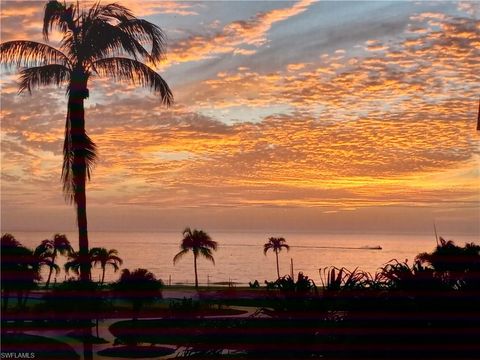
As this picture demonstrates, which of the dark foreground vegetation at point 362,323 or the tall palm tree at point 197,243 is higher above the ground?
the tall palm tree at point 197,243

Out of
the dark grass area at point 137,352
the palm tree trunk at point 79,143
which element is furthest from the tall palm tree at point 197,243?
the palm tree trunk at point 79,143

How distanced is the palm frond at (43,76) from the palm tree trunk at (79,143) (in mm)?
362

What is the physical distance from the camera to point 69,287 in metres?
27.9

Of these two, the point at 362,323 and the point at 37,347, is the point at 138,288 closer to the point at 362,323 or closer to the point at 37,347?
the point at 37,347

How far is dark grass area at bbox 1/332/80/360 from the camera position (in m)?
21.2

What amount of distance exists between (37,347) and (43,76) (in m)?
12.4

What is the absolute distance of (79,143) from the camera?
15.3 meters

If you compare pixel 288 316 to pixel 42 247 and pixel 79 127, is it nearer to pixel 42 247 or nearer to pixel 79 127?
pixel 79 127

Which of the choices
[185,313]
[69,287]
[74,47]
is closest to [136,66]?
[74,47]

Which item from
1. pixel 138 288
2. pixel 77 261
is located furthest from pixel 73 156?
pixel 138 288

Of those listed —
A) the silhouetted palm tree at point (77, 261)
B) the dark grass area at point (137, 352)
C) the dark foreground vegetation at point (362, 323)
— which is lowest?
the dark grass area at point (137, 352)

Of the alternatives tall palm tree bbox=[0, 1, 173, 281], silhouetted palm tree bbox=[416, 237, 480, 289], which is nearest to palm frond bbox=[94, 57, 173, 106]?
tall palm tree bbox=[0, 1, 173, 281]

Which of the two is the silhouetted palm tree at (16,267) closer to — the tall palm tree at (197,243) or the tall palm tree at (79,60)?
the tall palm tree at (79,60)

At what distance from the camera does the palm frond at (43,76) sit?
15281 millimetres
